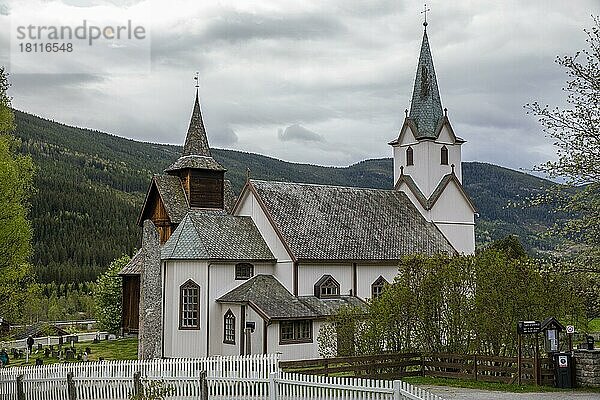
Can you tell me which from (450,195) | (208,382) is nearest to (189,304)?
(208,382)

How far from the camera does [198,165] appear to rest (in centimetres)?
4338

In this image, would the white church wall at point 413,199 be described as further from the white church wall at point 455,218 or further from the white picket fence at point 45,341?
the white picket fence at point 45,341

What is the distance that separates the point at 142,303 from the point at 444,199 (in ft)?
57.3

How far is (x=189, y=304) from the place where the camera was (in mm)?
35688

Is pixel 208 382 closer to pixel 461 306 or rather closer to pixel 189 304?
pixel 461 306

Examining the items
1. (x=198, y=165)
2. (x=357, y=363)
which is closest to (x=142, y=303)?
(x=198, y=165)

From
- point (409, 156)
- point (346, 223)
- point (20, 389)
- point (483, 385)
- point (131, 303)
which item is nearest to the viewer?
point (20, 389)

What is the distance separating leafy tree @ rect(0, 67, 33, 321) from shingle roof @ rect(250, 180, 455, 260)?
40.6ft

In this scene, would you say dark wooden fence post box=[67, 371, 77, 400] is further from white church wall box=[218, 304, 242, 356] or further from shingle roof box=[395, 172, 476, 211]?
shingle roof box=[395, 172, 476, 211]

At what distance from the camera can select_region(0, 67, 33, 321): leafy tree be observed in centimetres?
2770

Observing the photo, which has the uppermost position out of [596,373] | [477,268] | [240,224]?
[240,224]

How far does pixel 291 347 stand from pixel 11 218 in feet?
41.3

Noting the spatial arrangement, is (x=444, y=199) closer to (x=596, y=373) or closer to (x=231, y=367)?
(x=596, y=373)

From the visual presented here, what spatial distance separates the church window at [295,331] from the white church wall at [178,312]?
3.79 metres
